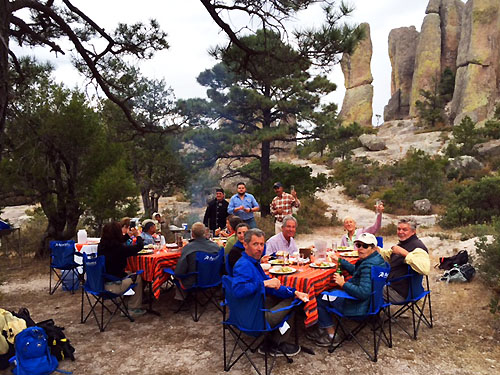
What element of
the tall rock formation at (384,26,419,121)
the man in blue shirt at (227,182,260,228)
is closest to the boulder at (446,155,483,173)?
the man in blue shirt at (227,182,260,228)

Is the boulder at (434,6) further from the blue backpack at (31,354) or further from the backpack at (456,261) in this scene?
the blue backpack at (31,354)

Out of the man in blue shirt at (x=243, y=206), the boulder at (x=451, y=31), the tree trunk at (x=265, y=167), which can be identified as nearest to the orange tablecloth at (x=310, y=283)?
the man in blue shirt at (x=243, y=206)

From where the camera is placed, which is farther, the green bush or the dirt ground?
the green bush

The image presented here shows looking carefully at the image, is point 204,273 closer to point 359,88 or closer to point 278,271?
point 278,271

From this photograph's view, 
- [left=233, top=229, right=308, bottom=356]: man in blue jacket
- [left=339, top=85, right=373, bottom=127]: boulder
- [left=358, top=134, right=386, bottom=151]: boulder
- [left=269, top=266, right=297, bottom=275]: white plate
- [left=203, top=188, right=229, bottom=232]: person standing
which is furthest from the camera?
[left=339, top=85, right=373, bottom=127]: boulder

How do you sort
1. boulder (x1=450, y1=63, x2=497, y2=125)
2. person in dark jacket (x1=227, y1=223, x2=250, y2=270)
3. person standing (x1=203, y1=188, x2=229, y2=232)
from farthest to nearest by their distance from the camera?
1. boulder (x1=450, y1=63, x2=497, y2=125)
2. person standing (x1=203, y1=188, x2=229, y2=232)
3. person in dark jacket (x1=227, y1=223, x2=250, y2=270)

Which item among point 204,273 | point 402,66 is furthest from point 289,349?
point 402,66

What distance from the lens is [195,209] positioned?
1731 centimetres

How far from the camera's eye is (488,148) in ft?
64.1

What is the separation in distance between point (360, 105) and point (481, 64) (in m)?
11.2

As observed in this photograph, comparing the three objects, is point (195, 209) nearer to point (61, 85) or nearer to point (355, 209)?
point (355, 209)

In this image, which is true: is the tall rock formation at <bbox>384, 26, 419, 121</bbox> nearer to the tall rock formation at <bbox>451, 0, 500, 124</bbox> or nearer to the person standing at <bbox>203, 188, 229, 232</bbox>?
the tall rock formation at <bbox>451, 0, 500, 124</bbox>

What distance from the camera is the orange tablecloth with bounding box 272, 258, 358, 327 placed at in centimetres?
339

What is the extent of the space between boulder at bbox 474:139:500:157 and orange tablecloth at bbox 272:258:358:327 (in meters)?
19.4
